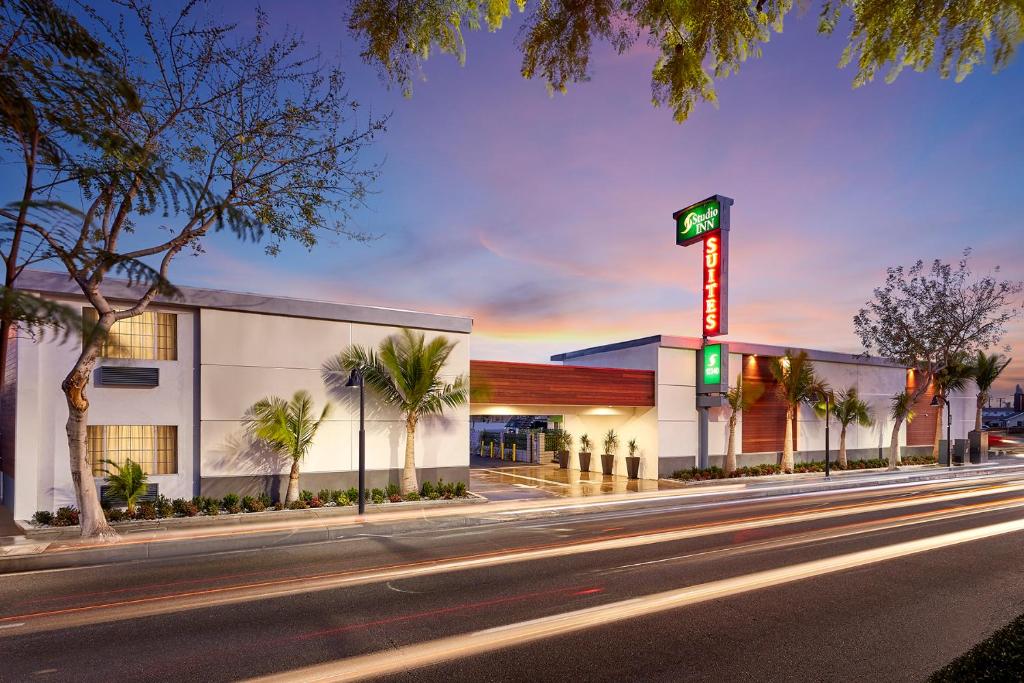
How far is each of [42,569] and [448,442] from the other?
12.2m

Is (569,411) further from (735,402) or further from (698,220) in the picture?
A: (698,220)

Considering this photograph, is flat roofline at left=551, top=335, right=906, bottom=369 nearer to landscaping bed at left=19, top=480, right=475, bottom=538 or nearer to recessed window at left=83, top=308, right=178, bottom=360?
landscaping bed at left=19, top=480, right=475, bottom=538

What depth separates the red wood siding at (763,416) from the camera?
30.0m

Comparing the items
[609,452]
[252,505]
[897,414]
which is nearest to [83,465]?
[252,505]

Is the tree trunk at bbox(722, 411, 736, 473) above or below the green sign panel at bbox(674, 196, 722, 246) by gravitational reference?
below

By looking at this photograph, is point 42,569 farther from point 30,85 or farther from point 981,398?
point 981,398

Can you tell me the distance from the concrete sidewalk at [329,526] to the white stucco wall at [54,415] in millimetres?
2351

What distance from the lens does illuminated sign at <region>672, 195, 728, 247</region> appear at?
2616 centimetres

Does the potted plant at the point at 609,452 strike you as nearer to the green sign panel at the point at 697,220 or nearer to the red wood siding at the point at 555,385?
the red wood siding at the point at 555,385

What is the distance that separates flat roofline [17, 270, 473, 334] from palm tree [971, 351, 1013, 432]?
3786 centimetres

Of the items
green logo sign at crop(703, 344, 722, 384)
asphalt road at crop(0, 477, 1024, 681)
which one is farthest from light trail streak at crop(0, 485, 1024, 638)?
green logo sign at crop(703, 344, 722, 384)

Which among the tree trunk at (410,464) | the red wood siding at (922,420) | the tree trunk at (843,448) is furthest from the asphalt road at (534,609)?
the red wood siding at (922,420)

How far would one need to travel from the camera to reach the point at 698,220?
27.3 meters

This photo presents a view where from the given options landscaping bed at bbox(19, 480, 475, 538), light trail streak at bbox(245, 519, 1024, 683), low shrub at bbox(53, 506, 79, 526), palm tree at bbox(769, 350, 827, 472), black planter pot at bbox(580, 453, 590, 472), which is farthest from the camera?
black planter pot at bbox(580, 453, 590, 472)
